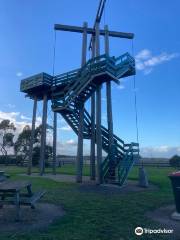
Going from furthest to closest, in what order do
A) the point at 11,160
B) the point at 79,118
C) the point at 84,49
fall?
the point at 11,160, the point at 84,49, the point at 79,118

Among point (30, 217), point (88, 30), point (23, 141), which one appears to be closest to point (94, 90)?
point (88, 30)

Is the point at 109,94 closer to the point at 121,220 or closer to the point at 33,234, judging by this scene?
the point at 121,220

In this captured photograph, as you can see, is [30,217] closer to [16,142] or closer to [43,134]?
[43,134]

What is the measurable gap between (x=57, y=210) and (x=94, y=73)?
918 centimetres

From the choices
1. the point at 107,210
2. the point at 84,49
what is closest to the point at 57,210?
the point at 107,210

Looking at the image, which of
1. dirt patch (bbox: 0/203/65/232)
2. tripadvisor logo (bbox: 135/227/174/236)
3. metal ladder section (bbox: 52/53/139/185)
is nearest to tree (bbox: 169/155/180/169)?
metal ladder section (bbox: 52/53/139/185)

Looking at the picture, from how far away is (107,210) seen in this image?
292 inches

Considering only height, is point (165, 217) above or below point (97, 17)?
below

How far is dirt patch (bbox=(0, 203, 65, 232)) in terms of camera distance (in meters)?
5.75

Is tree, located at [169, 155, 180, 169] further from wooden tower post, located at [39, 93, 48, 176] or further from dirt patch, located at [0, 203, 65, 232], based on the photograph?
dirt patch, located at [0, 203, 65, 232]

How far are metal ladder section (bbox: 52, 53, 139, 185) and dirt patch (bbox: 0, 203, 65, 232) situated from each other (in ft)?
20.5

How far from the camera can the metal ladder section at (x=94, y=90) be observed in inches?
569

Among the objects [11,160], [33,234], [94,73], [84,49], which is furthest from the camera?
[11,160]

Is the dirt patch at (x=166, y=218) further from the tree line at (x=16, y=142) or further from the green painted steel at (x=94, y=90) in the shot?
the tree line at (x=16, y=142)
